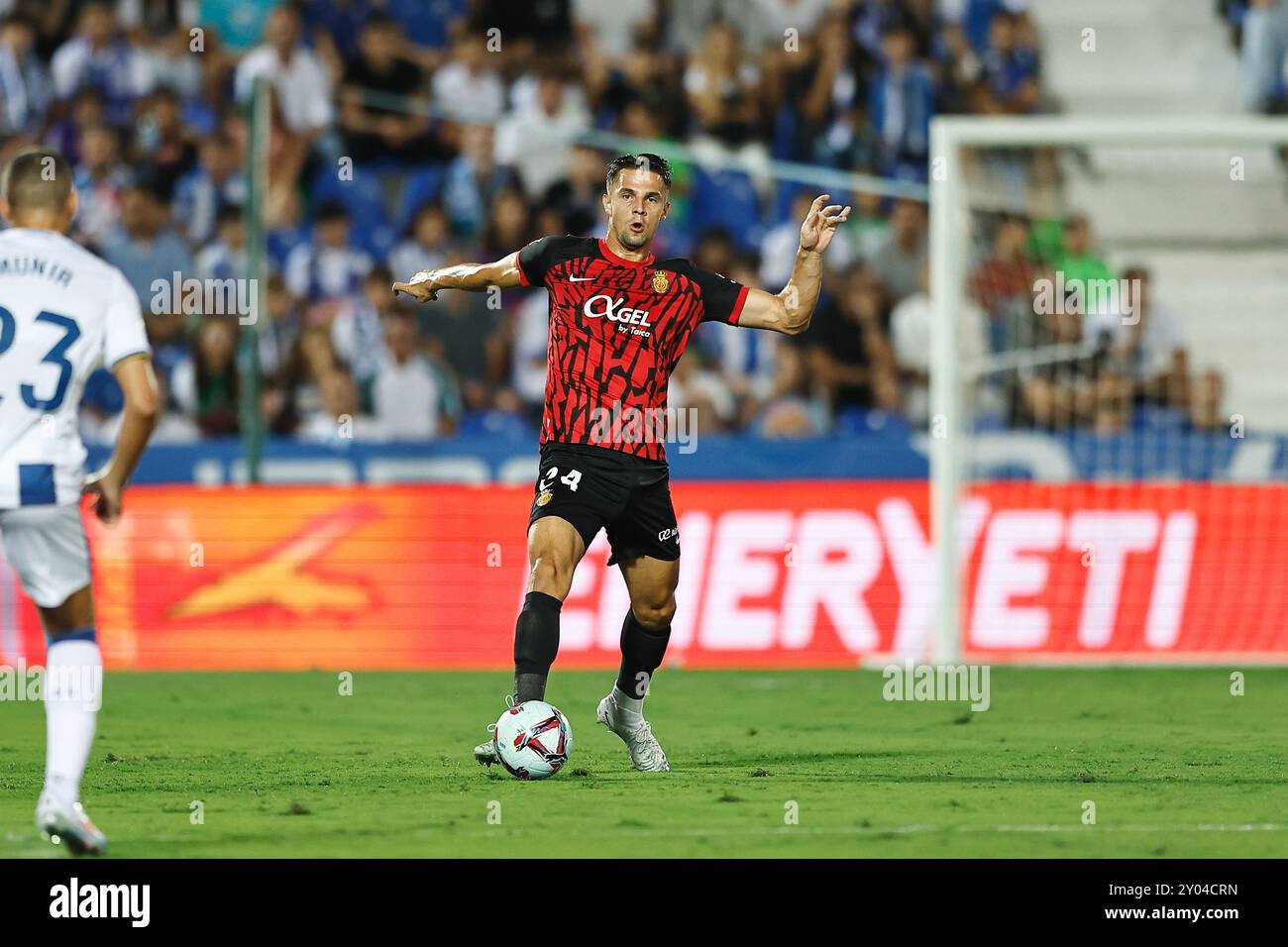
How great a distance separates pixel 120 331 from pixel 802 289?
9.68 feet

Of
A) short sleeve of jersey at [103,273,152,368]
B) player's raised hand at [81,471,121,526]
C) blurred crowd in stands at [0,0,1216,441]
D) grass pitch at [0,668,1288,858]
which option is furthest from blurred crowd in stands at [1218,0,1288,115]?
player's raised hand at [81,471,121,526]

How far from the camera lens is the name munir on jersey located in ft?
22.9

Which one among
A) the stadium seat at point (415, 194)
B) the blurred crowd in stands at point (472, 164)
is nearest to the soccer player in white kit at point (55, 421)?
the blurred crowd in stands at point (472, 164)

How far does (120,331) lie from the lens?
23.2 ft

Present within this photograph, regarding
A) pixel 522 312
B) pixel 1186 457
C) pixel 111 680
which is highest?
pixel 522 312

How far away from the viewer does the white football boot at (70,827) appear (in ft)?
21.9

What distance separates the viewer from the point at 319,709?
12.0m

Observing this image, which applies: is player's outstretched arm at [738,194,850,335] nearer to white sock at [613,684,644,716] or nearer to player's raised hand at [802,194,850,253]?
player's raised hand at [802,194,850,253]

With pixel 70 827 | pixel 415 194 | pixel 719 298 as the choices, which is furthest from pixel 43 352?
pixel 415 194

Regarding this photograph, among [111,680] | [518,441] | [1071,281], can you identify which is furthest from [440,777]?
[1071,281]

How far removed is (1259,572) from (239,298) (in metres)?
8.31

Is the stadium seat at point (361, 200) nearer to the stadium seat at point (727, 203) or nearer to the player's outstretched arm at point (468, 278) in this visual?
the stadium seat at point (727, 203)

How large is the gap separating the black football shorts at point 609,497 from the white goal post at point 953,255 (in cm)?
542
